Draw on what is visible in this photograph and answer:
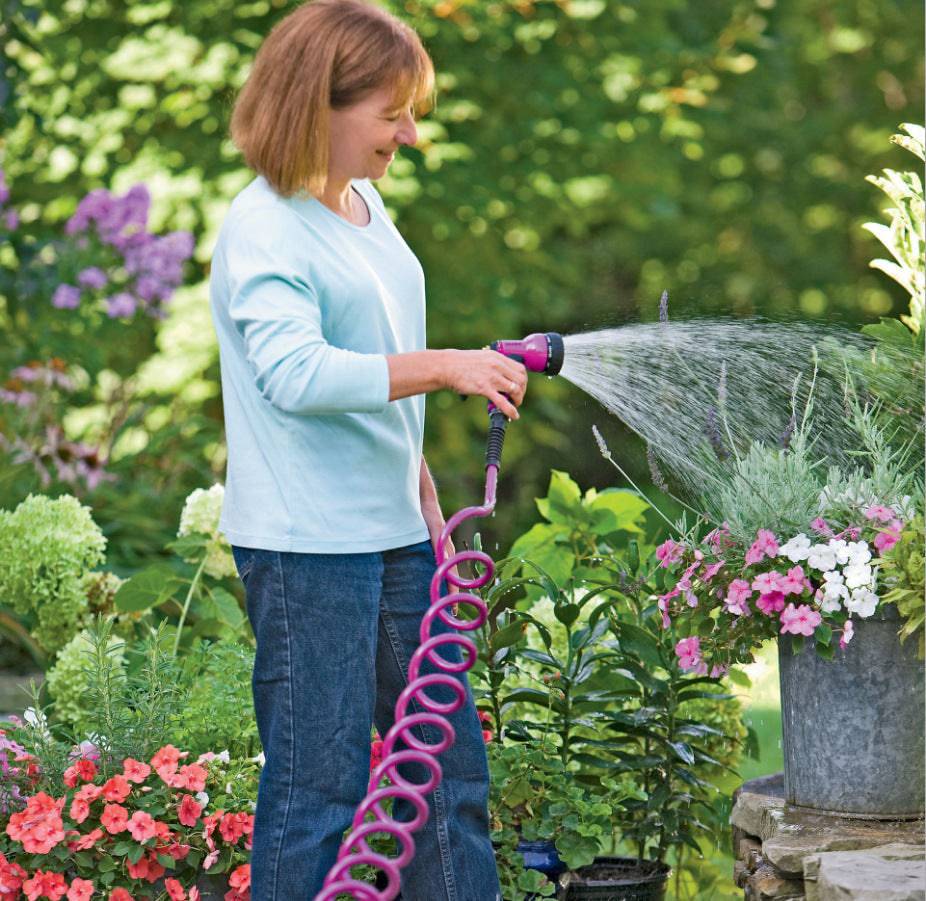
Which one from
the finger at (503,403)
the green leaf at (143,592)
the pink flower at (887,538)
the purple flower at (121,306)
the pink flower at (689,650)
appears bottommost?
the pink flower at (689,650)

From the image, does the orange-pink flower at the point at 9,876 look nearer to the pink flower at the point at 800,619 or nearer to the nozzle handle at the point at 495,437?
the nozzle handle at the point at 495,437

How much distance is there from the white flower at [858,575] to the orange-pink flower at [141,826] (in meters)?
1.38

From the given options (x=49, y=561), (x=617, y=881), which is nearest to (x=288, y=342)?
(x=617, y=881)

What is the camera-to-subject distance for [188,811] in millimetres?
2787

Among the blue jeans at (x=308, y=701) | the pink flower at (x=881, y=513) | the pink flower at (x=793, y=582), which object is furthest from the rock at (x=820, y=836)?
the blue jeans at (x=308, y=701)

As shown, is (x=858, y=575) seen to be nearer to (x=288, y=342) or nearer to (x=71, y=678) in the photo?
(x=288, y=342)

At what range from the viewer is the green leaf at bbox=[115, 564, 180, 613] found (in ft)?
11.6

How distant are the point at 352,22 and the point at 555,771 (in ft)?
5.27

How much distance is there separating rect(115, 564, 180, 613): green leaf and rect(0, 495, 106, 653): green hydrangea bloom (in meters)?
0.21

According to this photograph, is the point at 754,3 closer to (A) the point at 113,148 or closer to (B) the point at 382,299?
(A) the point at 113,148

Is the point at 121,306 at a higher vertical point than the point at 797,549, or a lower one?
higher

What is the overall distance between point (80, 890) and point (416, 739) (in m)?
0.80

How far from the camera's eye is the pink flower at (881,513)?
2609mm

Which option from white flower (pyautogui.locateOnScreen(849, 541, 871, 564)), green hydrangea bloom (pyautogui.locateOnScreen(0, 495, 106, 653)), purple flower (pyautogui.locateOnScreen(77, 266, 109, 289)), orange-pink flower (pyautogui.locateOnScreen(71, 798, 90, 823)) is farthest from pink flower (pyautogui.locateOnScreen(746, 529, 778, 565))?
purple flower (pyautogui.locateOnScreen(77, 266, 109, 289))
